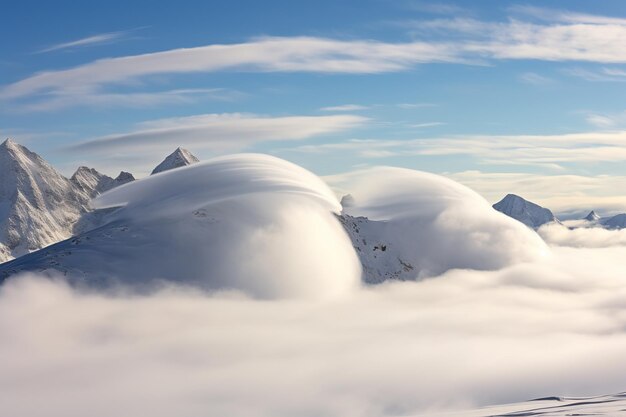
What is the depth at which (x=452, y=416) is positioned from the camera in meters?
180

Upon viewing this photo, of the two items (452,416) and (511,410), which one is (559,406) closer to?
(511,410)

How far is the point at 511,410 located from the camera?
196250 mm

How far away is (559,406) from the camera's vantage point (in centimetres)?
19375

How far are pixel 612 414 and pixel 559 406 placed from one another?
33.6 meters

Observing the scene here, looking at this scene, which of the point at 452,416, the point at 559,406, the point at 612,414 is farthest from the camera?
the point at 559,406

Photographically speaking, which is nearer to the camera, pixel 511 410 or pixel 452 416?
pixel 452 416

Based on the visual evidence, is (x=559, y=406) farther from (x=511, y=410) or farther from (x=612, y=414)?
(x=612, y=414)

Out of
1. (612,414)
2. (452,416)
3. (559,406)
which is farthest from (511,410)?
(612,414)

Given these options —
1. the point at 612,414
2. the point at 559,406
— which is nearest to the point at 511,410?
the point at 559,406

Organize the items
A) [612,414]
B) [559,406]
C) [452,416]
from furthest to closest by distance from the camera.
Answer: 1. [559,406]
2. [452,416]
3. [612,414]

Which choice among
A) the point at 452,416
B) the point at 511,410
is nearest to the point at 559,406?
the point at 511,410

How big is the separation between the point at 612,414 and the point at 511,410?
38.1m

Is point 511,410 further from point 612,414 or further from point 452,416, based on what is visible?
point 612,414

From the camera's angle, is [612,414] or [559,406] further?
[559,406]
